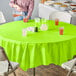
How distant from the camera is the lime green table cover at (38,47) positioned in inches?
118

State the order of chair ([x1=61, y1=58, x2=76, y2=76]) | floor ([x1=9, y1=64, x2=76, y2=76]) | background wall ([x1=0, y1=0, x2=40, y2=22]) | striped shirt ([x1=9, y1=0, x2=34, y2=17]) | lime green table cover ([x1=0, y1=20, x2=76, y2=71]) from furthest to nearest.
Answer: background wall ([x1=0, y1=0, x2=40, y2=22])
striped shirt ([x1=9, y1=0, x2=34, y2=17])
floor ([x1=9, y1=64, x2=76, y2=76])
lime green table cover ([x1=0, y1=20, x2=76, y2=71])
chair ([x1=61, y1=58, x2=76, y2=76])

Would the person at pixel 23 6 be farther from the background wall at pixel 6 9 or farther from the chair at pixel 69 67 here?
the chair at pixel 69 67

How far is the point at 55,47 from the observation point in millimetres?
3031

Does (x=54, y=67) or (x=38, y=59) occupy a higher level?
(x=38, y=59)

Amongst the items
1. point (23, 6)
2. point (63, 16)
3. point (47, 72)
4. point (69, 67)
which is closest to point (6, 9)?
point (23, 6)

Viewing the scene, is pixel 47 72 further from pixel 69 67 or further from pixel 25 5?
pixel 25 5

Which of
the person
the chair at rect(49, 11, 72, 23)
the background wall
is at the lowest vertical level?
the background wall

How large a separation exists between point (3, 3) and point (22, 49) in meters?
3.67

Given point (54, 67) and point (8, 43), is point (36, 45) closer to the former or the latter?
point (8, 43)

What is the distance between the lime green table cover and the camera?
3.00 m

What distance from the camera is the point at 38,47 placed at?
9.84 feet

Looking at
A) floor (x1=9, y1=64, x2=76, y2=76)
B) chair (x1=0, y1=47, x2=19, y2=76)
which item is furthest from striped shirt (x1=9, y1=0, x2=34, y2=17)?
chair (x1=0, y1=47, x2=19, y2=76)

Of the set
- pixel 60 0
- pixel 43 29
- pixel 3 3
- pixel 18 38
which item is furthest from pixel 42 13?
pixel 18 38

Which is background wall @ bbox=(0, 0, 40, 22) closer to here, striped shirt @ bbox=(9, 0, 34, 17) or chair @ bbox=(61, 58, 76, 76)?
striped shirt @ bbox=(9, 0, 34, 17)
